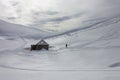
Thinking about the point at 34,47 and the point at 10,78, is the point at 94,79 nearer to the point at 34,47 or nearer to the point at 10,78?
the point at 10,78

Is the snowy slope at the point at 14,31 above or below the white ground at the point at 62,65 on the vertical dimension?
above

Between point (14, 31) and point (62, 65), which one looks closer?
point (62, 65)

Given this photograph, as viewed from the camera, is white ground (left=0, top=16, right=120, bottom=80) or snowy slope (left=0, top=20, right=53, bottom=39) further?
snowy slope (left=0, top=20, right=53, bottom=39)

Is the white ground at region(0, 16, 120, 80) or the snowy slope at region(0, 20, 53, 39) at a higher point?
the snowy slope at region(0, 20, 53, 39)

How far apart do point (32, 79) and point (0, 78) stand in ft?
3.30

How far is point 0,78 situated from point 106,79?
121 inches

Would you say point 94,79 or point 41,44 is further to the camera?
point 41,44

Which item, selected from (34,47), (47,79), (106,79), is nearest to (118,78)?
(106,79)

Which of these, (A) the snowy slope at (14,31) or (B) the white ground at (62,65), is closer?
(B) the white ground at (62,65)

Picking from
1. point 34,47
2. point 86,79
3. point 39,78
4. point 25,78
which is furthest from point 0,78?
point 34,47

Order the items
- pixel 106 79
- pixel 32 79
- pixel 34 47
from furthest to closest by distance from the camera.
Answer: pixel 34 47 → pixel 32 79 → pixel 106 79

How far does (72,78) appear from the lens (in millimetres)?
4602

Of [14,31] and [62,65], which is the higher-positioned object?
[14,31]

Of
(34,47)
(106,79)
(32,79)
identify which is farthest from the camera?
(34,47)
